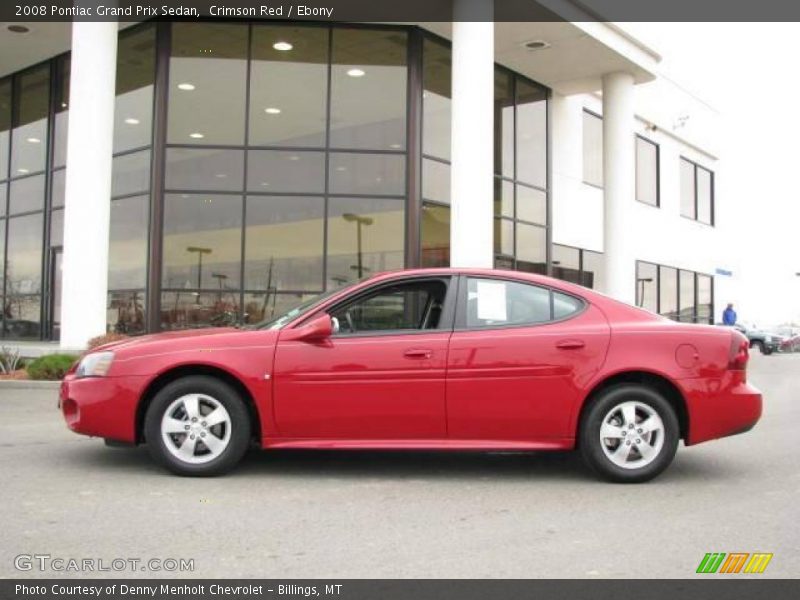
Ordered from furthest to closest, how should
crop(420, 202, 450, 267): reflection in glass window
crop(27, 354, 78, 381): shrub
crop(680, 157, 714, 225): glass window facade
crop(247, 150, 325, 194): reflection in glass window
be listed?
crop(680, 157, 714, 225): glass window facade → crop(420, 202, 450, 267): reflection in glass window → crop(247, 150, 325, 194): reflection in glass window → crop(27, 354, 78, 381): shrub

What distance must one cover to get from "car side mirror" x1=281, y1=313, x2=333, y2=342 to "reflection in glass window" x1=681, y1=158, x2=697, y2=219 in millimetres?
25908

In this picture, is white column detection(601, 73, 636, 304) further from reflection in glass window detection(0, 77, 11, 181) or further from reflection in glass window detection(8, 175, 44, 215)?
reflection in glass window detection(0, 77, 11, 181)

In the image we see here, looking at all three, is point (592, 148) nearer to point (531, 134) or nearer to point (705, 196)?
point (531, 134)

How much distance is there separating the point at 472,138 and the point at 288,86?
4.21 m

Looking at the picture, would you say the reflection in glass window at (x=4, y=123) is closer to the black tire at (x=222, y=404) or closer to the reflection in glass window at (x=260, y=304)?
the reflection in glass window at (x=260, y=304)

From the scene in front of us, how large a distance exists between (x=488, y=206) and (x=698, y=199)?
18090 mm

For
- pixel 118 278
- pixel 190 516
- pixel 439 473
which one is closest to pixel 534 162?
pixel 118 278

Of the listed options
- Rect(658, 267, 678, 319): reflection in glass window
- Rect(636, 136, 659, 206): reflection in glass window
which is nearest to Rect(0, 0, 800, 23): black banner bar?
Rect(636, 136, 659, 206): reflection in glass window

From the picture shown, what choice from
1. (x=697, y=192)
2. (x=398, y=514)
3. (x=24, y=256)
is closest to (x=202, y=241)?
(x=24, y=256)

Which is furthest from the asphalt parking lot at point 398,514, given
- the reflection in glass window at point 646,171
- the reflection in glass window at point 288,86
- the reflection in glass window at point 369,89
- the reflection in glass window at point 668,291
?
the reflection in glass window at point 668,291

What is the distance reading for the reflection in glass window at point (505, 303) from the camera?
600cm

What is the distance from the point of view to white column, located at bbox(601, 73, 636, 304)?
20.2 metres

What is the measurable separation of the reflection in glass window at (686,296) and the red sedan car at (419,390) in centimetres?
2435

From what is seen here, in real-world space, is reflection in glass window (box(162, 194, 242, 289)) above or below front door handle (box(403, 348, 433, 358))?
above
